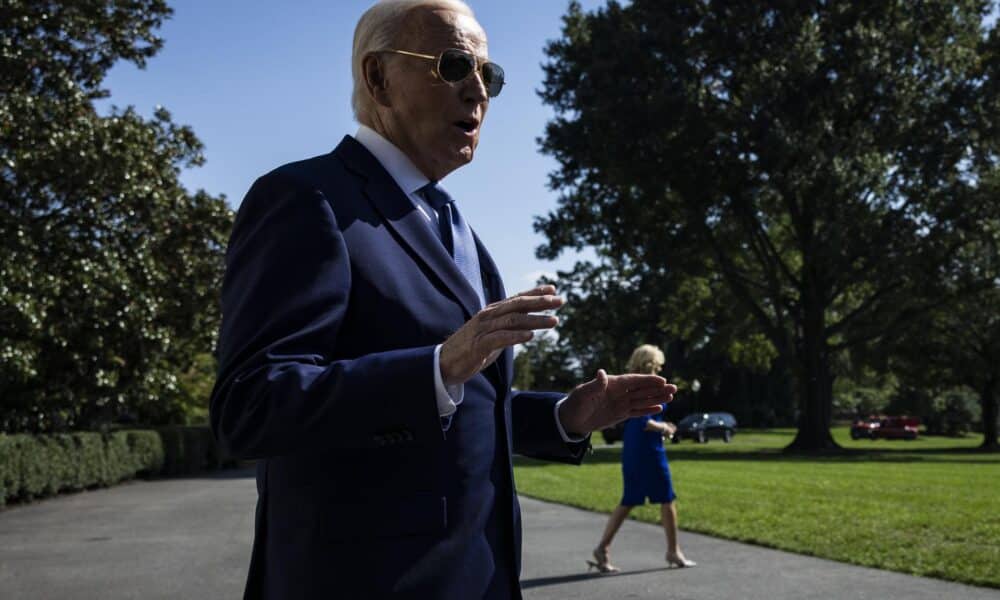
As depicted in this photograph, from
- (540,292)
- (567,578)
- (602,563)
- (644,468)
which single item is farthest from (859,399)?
(540,292)

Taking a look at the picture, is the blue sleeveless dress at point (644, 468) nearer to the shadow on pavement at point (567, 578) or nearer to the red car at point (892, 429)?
the shadow on pavement at point (567, 578)

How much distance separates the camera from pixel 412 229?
2174 mm

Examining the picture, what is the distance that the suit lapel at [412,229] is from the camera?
84.5 inches

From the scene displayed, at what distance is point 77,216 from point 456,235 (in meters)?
19.2

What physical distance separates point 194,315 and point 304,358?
78.6 feet

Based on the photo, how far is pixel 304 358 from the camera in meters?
1.90

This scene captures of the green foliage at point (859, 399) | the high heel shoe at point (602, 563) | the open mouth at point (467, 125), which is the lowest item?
the high heel shoe at point (602, 563)

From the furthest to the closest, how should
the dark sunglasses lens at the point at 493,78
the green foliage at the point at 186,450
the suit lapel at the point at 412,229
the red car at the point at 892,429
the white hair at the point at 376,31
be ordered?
the red car at the point at 892,429 < the green foliage at the point at 186,450 < the dark sunglasses lens at the point at 493,78 < the white hair at the point at 376,31 < the suit lapel at the point at 412,229

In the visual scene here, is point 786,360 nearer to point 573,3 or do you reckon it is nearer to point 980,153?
point 980,153

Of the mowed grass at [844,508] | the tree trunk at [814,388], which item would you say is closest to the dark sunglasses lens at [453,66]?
the mowed grass at [844,508]

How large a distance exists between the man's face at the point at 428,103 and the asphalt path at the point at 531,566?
610cm

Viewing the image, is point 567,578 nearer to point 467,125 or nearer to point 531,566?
point 531,566

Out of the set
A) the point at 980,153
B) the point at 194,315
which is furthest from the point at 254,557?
the point at 980,153

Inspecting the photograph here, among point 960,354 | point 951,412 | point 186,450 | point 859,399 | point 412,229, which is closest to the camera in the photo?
point 412,229
